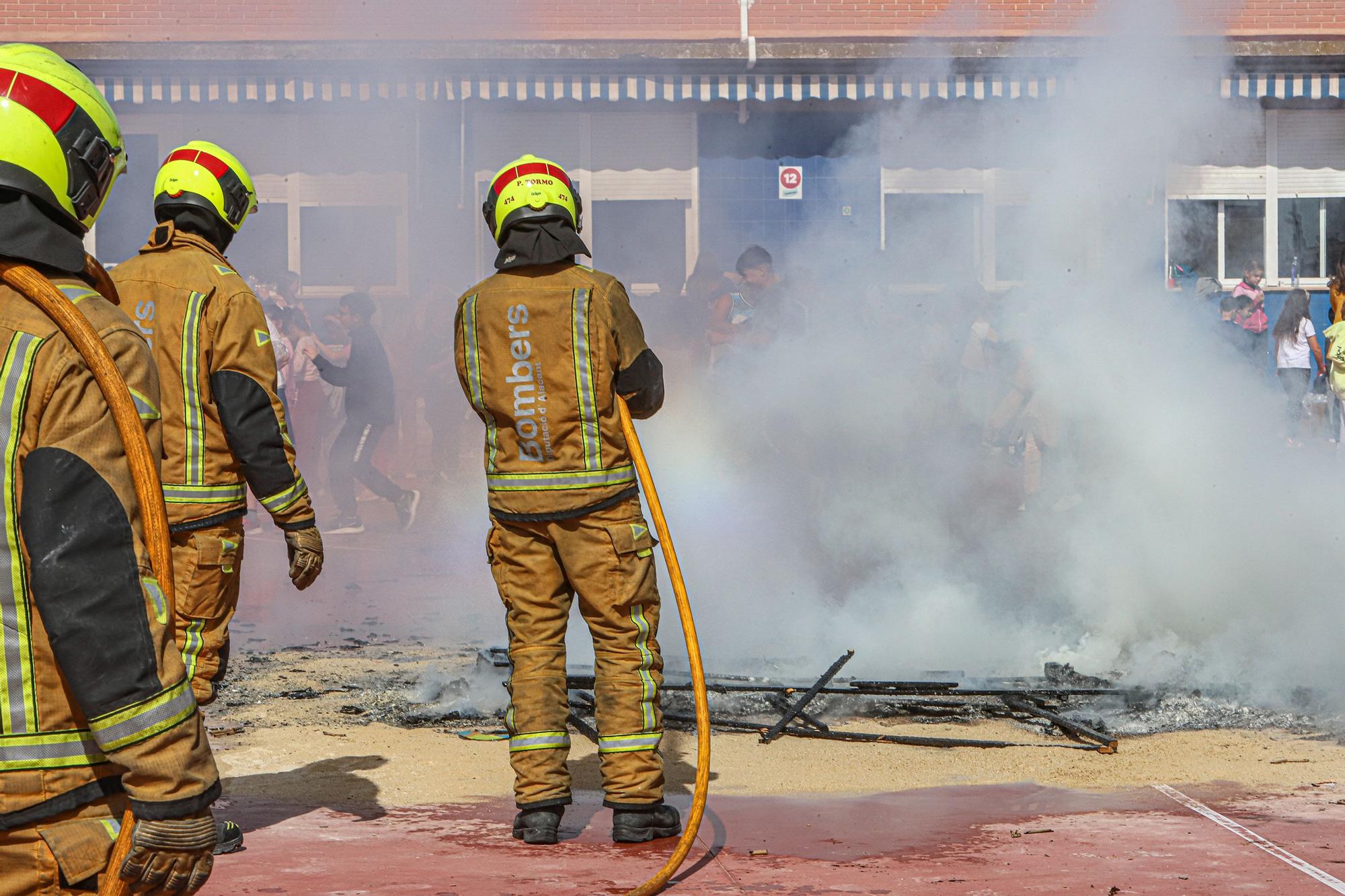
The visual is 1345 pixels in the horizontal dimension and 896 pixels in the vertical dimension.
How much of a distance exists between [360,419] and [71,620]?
380 inches

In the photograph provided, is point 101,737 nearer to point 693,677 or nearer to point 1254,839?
point 693,677

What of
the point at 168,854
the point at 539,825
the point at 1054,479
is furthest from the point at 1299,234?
the point at 168,854

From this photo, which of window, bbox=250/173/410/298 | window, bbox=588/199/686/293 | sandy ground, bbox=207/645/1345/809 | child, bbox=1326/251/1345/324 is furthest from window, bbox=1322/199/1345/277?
sandy ground, bbox=207/645/1345/809

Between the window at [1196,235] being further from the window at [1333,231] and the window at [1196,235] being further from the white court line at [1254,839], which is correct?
the white court line at [1254,839]

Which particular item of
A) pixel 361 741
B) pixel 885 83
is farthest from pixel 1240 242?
pixel 361 741

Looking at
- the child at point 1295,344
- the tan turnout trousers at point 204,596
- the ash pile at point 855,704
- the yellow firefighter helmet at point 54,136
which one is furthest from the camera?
the child at point 1295,344

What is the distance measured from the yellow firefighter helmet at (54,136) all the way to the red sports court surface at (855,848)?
2001 mm

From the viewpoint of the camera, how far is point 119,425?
1920 mm

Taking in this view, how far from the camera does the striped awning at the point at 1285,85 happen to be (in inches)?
532

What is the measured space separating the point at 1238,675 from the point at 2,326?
5186mm

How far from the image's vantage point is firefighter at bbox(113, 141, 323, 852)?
3.95 m

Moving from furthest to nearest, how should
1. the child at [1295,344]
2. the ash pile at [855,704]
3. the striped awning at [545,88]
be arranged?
1. the striped awning at [545,88]
2. the child at [1295,344]
3. the ash pile at [855,704]

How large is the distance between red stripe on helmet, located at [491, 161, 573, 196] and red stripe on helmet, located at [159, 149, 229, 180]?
75 cm

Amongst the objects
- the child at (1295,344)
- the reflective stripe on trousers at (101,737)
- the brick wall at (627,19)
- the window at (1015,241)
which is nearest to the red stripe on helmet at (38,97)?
the reflective stripe on trousers at (101,737)
